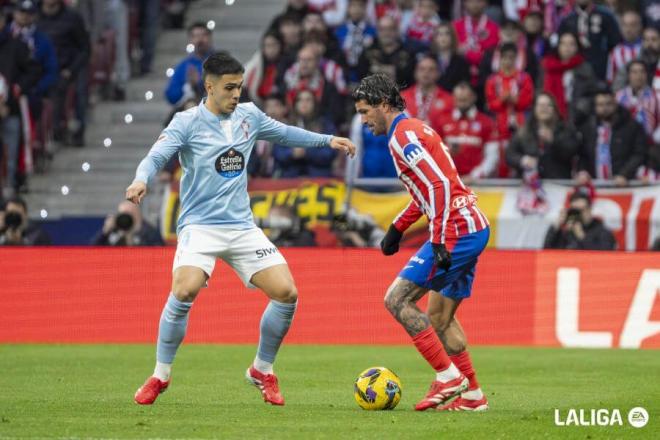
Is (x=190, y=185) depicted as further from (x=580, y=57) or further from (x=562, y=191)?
(x=580, y=57)

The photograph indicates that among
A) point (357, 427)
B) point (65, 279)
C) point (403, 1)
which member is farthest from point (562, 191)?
point (357, 427)

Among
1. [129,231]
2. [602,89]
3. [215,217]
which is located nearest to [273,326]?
[215,217]

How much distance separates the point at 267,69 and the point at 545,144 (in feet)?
14.4

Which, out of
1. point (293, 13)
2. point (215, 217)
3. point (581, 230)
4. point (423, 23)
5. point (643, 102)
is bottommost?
point (581, 230)

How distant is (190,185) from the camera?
10594mm

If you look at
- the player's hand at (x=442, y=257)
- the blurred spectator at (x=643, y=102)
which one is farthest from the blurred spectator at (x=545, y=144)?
the player's hand at (x=442, y=257)

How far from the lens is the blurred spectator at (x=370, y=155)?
18.8 meters

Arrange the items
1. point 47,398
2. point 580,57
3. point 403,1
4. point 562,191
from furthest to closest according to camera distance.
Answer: point 403,1, point 580,57, point 562,191, point 47,398

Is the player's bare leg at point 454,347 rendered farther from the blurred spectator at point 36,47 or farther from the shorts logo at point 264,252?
the blurred spectator at point 36,47

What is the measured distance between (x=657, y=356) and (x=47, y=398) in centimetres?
705

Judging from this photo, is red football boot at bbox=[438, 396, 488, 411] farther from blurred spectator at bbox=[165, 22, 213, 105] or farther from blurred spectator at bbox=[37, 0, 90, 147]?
blurred spectator at bbox=[37, 0, 90, 147]

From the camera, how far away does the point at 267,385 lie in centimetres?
1079

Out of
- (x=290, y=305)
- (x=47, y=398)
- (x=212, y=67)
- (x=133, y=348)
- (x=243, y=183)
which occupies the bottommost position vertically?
(x=133, y=348)

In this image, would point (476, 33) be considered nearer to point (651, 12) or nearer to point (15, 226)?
point (651, 12)
